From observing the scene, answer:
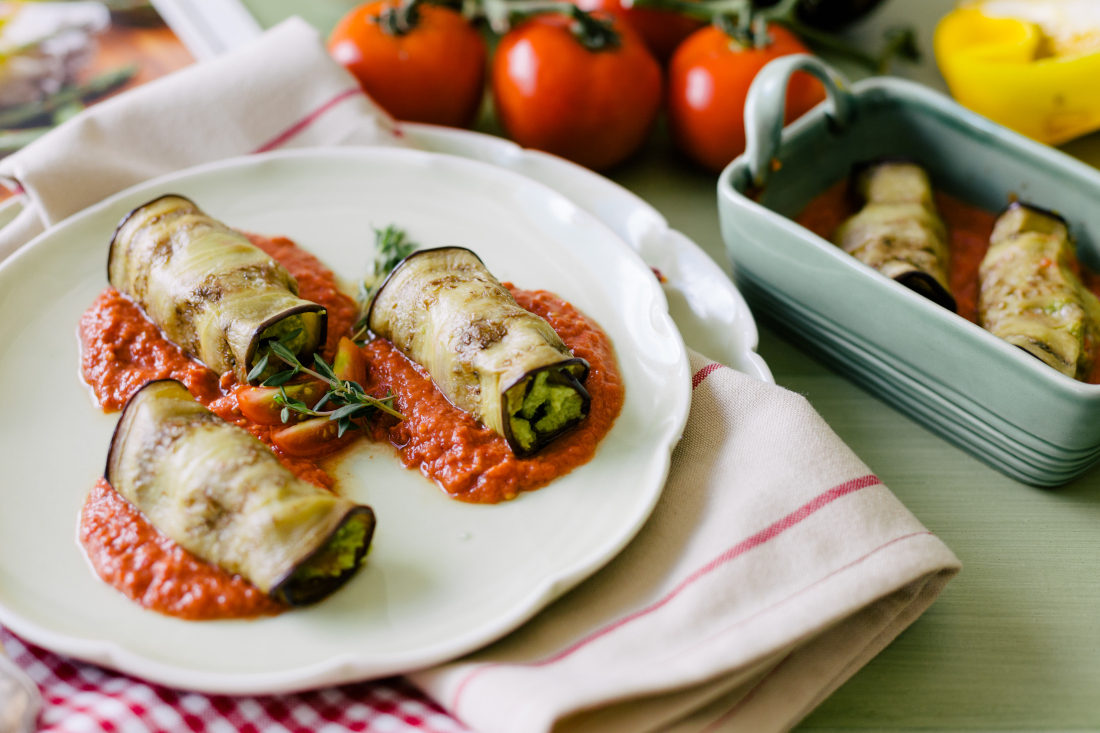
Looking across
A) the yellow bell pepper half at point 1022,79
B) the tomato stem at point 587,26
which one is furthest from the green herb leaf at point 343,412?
the yellow bell pepper half at point 1022,79

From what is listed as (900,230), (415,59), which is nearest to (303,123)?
(415,59)

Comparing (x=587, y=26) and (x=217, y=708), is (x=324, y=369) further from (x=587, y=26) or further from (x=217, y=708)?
(x=587, y=26)

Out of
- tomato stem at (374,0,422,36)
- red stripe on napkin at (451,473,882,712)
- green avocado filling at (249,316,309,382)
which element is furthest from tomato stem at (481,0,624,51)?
red stripe on napkin at (451,473,882,712)

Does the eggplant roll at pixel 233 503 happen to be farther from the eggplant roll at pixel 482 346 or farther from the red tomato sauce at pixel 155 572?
the eggplant roll at pixel 482 346

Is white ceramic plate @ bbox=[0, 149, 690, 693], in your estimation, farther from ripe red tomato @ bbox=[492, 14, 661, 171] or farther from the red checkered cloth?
ripe red tomato @ bbox=[492, 14, 661, 171]

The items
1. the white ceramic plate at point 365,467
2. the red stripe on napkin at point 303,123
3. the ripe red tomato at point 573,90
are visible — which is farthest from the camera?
the ripe red tomato at point 573,90
